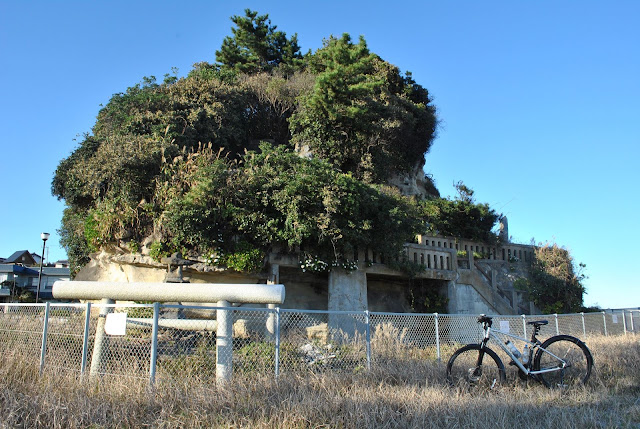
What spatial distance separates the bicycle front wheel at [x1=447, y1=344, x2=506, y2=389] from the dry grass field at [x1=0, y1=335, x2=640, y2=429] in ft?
0.75

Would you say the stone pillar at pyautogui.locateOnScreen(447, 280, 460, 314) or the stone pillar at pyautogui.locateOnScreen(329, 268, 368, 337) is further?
the stone pillar at pyautogui.locateOnScreen(447, 280, 460, 314)

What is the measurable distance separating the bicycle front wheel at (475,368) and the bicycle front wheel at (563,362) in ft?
2.40

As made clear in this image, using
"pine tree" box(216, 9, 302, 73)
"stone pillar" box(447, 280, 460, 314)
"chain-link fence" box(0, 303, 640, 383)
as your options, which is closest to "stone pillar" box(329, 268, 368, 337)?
"stone pillar" box(447, 280, 460, 314)

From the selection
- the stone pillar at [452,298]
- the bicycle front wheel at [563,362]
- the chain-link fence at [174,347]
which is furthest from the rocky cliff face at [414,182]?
the bicycle front wheel at [563,362]

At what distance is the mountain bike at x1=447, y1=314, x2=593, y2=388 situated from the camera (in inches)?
303

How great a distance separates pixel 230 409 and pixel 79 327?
5071 millimetres

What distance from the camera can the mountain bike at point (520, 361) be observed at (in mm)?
7707

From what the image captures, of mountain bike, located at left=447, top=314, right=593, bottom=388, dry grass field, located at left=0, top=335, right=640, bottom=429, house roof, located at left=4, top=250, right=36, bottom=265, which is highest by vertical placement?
house roof, located at left=4, top=250, right=36, bottom=265

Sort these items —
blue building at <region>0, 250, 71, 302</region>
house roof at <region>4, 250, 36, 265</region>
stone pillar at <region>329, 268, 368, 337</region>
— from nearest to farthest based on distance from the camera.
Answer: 1. stone pillar at <region>329, 268, 368, 337</region>
2. blue building at <region>0, 250, 71, 302</region>
3. house roof at <region>4, 250, 36, 265</region>

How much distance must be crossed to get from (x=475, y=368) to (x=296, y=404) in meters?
3.30

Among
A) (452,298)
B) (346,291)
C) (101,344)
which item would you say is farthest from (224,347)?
(452,298)

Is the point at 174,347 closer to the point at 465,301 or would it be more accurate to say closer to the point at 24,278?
the point at 465,301

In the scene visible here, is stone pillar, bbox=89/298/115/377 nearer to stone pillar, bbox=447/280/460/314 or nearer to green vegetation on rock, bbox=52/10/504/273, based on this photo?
green vegetation on rock, bbox=52/10/504/273

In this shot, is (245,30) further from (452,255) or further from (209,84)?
(452,255)
